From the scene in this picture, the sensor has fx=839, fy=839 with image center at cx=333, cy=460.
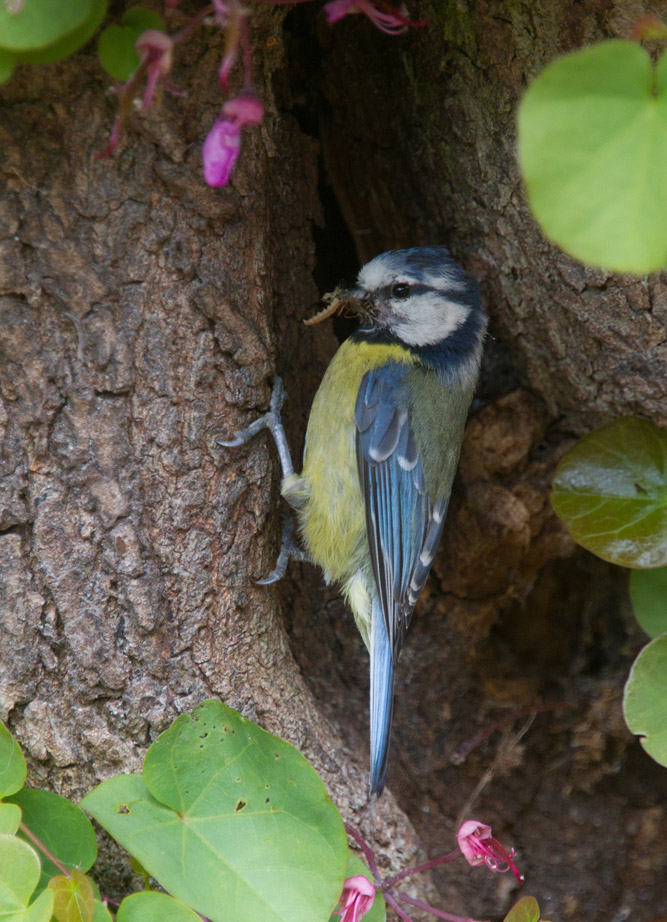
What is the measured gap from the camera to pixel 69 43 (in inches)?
47.0

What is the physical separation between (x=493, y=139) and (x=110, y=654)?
3.99 feet

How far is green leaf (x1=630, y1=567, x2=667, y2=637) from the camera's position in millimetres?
1769

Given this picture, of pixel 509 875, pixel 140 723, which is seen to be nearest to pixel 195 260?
pixel 140 723

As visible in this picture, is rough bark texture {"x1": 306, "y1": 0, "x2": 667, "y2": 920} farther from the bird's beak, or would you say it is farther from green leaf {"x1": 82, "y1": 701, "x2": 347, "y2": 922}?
green leaf {"x1": 82, "y1": 701, "x2": 347, "y2": 922}

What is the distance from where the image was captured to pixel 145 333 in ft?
4.91

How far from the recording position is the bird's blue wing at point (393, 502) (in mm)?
1778

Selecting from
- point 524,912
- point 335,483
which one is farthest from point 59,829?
point 335,483

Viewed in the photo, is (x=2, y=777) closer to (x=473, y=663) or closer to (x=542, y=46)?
(x=473, y=663)

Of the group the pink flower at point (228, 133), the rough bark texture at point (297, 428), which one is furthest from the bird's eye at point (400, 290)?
the pink flower at point (228, 133)

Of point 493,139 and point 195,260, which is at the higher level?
point 493,139

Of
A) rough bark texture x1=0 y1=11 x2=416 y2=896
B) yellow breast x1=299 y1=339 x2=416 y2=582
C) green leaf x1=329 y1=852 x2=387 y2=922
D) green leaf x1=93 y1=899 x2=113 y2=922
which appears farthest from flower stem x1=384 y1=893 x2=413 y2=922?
yellow breast x1=299 y1=339 x2=416 y2=582

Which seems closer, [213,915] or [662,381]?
[213,915]

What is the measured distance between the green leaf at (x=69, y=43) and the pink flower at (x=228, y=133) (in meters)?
0.28

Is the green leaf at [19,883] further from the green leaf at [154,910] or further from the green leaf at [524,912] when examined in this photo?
the green leaf at [524,912]
